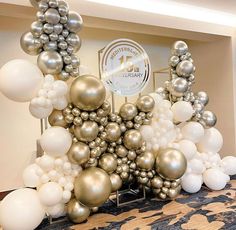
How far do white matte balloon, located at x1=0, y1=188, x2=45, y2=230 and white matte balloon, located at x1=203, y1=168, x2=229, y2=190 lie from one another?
1488 mm

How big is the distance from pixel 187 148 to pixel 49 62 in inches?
53.1

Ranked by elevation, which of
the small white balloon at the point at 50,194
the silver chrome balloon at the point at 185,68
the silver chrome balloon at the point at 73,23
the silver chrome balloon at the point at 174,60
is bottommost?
the small white balloon at the point at 50,194

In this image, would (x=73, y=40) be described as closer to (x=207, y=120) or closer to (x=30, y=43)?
(x=30, y=43)

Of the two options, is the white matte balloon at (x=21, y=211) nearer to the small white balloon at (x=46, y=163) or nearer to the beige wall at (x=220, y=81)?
the small white balloon at (x=46, y=163)

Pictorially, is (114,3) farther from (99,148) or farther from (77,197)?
(77,197)

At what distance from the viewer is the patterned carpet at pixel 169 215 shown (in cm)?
174

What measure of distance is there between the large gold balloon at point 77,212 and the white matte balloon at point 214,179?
3.87 ft

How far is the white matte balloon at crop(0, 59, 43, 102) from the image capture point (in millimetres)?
1671

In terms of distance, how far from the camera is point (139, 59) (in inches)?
89.0

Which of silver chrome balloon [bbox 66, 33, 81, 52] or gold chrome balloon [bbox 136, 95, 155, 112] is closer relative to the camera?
silver chrome balloon [bbox 66, 33, 81, 52]

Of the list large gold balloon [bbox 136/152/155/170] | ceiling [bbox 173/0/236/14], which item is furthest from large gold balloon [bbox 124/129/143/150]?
ceiling [bbox 173/0/236/14]

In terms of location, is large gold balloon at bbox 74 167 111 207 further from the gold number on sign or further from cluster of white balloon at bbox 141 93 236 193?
the gold number on sign

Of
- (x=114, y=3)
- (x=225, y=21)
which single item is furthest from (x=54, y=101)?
(x=225, y=21)

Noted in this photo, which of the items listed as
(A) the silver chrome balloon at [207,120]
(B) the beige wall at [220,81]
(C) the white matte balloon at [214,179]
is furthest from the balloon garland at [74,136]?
(B) the beige wall at [220,81]
